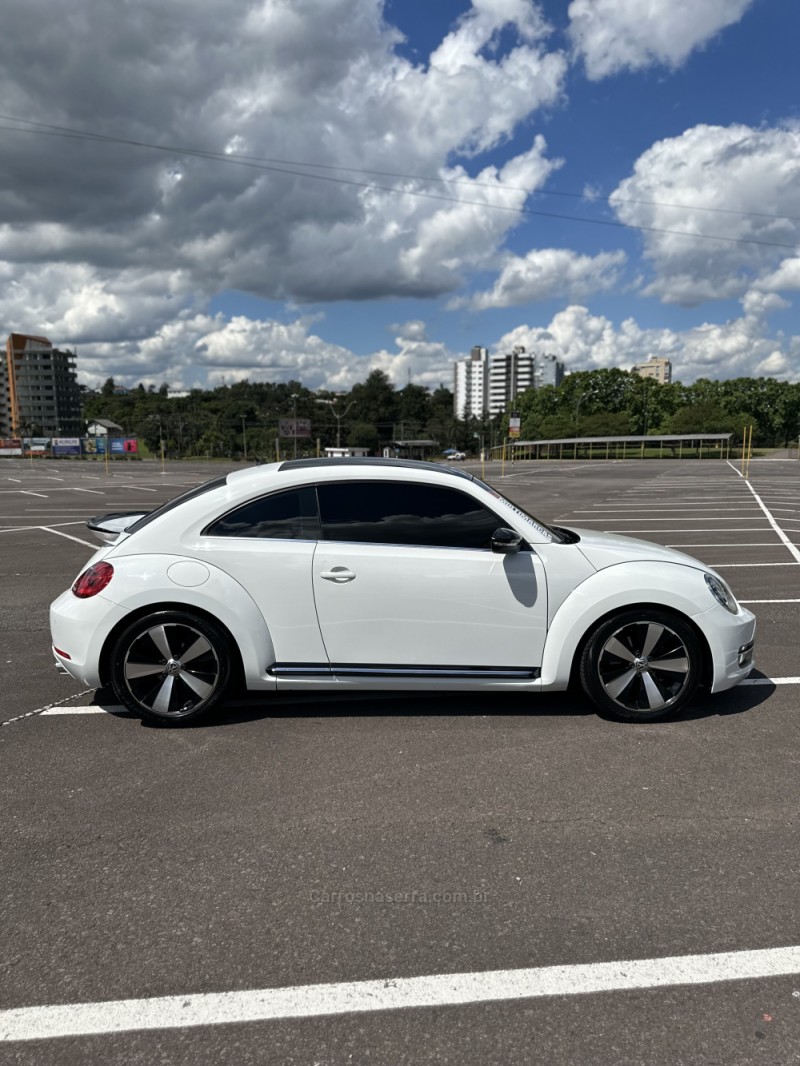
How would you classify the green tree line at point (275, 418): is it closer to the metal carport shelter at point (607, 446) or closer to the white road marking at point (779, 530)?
the metal carport shelter at point (607, 446)

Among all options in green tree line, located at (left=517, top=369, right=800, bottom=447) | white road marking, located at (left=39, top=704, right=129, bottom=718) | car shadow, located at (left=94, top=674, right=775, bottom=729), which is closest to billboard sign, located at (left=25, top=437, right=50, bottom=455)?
green tree line, located at (left=517, top=369, right=800, bottom=447)

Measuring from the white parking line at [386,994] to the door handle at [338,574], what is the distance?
215cm

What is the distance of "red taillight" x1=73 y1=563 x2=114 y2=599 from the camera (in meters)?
4.15

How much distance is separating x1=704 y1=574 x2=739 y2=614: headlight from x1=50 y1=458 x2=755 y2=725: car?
0.03 metres

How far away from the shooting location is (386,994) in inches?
86.9

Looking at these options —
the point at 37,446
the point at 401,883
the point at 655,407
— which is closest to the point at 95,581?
the point at 401,883

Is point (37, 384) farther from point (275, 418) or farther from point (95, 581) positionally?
point (95, 581)

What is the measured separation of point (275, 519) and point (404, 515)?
752mm

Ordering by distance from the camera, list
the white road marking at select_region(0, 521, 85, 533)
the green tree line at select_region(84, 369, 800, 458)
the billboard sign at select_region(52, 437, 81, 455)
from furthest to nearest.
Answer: the green tree line at select_region(84, 369, 800, 458) < the billboard sign at select_region(52, 437, 81, 455) < the white road marking at select_region(0, 521, 85, 533)

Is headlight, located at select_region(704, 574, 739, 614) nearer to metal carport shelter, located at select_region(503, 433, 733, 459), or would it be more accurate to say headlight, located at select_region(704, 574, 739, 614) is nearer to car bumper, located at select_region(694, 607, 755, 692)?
car bumper, located at select_region(694, 607, 755, 692)

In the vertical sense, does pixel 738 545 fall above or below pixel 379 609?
below

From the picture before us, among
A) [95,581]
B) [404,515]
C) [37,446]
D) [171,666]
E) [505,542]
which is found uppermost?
[404,515]

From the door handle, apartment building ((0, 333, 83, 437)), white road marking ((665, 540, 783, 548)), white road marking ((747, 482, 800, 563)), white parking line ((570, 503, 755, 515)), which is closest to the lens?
the door handle

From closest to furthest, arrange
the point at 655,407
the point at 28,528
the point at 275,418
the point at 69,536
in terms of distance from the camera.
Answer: the point at 69,536 < the point at 28,528 < the point at 655,407 < the point at 275,418
